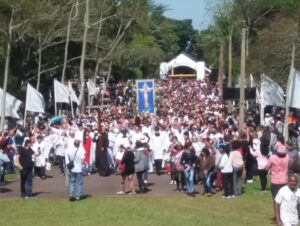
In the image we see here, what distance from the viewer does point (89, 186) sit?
29.1 m

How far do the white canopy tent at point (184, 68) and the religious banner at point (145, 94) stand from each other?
110640 mm

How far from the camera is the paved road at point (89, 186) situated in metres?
27.6

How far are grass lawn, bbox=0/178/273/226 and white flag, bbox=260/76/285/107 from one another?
10.7 meters

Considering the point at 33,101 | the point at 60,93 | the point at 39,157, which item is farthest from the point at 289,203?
the point at 60,93

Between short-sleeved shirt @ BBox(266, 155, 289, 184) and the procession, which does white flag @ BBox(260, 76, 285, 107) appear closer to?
the procession

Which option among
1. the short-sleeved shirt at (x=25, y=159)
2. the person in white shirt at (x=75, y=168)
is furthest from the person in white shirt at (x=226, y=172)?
the short-sleeved shirt at (x=25, y=159)

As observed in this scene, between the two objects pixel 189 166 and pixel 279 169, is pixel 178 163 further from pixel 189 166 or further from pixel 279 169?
pixel 279 169

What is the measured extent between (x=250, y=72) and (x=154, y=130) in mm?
23017

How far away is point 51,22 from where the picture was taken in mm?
Answer: 51812

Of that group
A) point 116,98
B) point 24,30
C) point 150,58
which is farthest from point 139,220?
point 150,58

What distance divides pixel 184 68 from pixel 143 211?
473ft

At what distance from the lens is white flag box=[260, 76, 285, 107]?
37.6 m

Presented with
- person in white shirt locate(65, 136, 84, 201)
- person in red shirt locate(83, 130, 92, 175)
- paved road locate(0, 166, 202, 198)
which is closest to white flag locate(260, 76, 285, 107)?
paved road locate(0, 166, 202, 198)

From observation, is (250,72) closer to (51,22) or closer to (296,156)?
(51,22)
